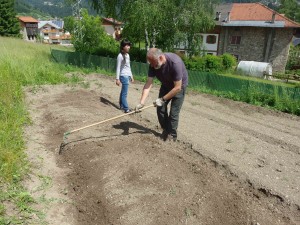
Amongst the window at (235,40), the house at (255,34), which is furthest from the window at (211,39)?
the window at (235,40)

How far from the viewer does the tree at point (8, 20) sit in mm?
42656

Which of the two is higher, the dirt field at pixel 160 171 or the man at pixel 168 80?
the man at pixel 168 80

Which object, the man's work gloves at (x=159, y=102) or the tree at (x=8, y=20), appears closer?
the man's work gloves at (x=159, y=102)

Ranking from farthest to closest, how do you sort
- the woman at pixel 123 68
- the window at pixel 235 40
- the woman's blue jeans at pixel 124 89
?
the window at pixel 235 40
the woman's blue jeans at pixel 124 89
the woman at pixel 123 68

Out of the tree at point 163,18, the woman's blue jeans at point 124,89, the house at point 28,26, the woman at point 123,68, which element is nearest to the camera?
the woman at point 123,68

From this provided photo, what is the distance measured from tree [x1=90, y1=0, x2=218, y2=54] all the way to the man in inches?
377

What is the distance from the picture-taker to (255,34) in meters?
29.1

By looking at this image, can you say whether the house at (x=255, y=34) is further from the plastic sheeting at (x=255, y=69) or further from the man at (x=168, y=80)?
the man at (x=168, y=80)

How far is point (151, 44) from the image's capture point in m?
15.3

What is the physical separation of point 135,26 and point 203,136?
10069 millimetres

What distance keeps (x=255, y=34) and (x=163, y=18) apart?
18.6m

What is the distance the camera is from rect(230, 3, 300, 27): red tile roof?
28591 millimetres

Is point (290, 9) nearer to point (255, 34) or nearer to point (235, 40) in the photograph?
point (235, 40)

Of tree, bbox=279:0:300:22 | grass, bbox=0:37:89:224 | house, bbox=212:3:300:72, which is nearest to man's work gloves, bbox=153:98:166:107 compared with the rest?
grass, bbox=0:37:89:224
